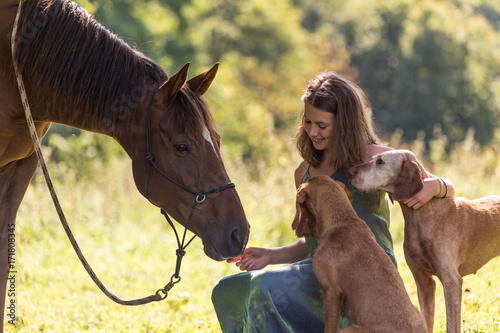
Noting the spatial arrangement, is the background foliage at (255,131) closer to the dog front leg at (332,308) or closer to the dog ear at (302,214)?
the dog ear at (302,214)

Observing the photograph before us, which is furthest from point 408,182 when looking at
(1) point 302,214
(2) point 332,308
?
(2) point 332,308

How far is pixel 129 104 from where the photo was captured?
3.26 m

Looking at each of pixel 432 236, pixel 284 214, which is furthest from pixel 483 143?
pixel 432 236

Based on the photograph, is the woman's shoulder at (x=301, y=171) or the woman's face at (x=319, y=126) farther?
the woman's shoulder at (x=301, y=171)

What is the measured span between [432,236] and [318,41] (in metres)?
Result: 36.5

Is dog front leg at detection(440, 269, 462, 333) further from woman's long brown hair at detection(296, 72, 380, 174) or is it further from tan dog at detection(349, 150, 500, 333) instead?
woman's long brown hair at detection(296, 72, 380, 174)

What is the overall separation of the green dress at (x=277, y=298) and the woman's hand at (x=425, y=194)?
0.79 feet

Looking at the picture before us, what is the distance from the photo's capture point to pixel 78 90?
3.30m

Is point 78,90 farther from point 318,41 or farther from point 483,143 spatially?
point 318,41

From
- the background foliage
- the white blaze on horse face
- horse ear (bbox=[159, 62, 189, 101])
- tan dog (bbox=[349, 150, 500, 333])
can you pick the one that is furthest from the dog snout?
the background foliage

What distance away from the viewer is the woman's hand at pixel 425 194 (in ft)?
11.5

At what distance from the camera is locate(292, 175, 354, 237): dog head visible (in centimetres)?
330

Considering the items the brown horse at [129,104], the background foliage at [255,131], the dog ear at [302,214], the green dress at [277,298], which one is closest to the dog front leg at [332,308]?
the green dress at [277,298]

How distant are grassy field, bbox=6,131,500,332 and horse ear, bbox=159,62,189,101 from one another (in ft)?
7.09
